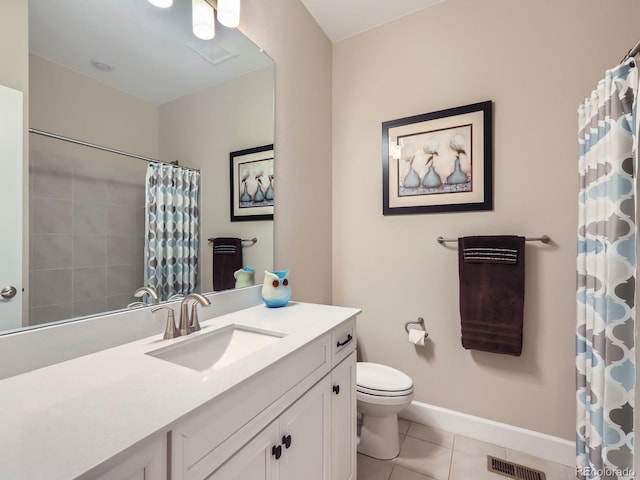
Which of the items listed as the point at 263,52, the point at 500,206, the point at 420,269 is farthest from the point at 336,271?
the point at 263,52

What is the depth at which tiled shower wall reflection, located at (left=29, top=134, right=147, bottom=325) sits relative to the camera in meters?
0.81

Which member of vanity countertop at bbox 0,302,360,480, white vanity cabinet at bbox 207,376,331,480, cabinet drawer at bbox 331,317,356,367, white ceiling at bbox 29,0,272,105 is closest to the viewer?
vanity countertop at bbox 0,302,360,480

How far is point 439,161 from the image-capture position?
6.13 ft

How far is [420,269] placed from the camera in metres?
1.94

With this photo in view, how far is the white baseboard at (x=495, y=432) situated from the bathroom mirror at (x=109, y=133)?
1657mm

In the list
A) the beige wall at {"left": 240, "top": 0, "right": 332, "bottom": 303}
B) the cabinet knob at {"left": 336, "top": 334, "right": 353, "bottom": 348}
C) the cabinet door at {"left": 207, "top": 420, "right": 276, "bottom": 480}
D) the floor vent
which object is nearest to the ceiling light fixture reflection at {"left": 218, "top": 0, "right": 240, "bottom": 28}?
the beige wall at {"left": 240, "top": 0, "right": 332, "bottom": 303}

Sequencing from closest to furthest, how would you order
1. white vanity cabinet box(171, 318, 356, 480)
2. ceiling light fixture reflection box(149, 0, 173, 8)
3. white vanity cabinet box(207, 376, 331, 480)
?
white vanity cabinet box(171, 318, 356, 480) < white vanity cabinet box(207, 376, 331, 480) < ceiling light fixture reflection box(149, 0, 173, 8)

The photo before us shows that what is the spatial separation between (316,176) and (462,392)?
1.69m

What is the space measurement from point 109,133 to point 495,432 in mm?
2427

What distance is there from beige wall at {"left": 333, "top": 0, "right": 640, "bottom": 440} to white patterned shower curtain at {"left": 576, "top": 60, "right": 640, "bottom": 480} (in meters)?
0.33

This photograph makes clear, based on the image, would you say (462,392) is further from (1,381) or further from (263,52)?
(263,52)

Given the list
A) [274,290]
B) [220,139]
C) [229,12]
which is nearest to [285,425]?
[274,290]

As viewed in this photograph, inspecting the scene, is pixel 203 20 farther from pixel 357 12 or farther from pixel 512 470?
pixel 512 470

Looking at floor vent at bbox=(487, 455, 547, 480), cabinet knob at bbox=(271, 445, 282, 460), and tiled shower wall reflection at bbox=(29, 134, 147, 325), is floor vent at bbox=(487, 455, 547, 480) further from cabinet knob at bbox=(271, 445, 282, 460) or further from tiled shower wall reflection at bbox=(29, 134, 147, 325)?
tiled shower wall reflection at bbox=(29, 134, 147, 325)
